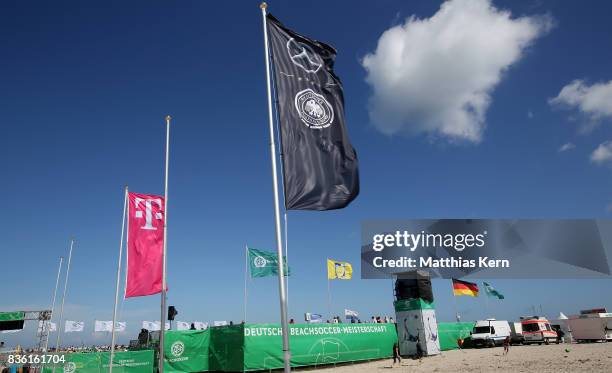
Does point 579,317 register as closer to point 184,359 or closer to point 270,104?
point 184,359

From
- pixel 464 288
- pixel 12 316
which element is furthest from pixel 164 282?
pixel 464 288

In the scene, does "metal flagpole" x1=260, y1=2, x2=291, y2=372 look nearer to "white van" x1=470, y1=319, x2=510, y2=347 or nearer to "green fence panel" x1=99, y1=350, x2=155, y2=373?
"green fence panel" x1=99, y1=350, x2=155, y2=373

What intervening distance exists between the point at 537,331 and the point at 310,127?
37.7 m

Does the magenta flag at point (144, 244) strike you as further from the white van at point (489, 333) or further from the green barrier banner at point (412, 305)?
the white van at point (489, 333)

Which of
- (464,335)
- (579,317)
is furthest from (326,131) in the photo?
(579,317)

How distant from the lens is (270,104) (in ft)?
Answer: 31.9

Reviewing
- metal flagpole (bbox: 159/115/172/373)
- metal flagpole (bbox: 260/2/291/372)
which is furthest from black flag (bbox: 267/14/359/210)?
metal flagpole (bbox: 159/115/172/373)

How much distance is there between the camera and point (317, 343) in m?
Answer: 23.0

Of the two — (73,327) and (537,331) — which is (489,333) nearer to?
(537,331)

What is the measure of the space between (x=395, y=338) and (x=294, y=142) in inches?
936

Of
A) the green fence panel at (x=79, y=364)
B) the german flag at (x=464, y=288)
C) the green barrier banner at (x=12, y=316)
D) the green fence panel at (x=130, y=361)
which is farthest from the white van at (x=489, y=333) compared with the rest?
the green barrier banner at (x=12, y=316)

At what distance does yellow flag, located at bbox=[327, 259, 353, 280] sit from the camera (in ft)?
110

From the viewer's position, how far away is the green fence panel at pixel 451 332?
35.0 metres

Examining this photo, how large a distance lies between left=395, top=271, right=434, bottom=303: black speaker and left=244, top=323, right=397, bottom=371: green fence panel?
2.68 m
